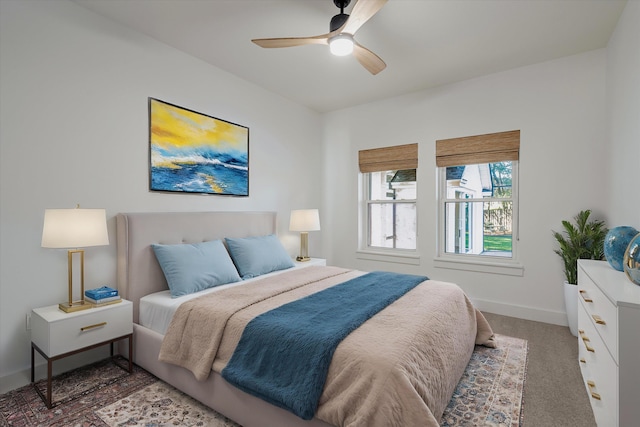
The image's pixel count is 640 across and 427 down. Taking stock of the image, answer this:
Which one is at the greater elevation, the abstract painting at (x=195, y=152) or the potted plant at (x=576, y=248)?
the abstract painting at (x=195, y=152)

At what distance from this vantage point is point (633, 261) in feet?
5.17

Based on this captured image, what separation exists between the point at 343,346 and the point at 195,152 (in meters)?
2.45

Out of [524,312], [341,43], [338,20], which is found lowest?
[524,312]

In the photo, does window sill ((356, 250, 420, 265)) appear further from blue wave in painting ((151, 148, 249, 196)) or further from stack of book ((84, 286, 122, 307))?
stack of book ((84, 286, 122, 307))

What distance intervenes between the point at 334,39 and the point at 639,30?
6.58ft

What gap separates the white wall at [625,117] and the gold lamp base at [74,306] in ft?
12.3

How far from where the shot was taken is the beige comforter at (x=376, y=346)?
133cm

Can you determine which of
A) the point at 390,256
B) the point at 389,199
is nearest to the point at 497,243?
the point at 390,256

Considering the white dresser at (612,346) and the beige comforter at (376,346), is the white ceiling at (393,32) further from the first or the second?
the beige comforter at (376,346)

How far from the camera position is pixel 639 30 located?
211cm

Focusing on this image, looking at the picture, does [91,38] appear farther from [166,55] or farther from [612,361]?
[612,361]

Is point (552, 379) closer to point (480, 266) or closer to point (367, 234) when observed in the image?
point (480, 266)

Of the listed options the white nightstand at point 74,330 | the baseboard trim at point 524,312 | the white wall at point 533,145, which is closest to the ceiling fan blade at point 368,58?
the white wall at point 533,145

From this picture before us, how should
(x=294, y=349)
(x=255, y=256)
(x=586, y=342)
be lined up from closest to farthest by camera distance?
(x=294, y=349) < (x=586, y=342) < (x=255, y=256)
